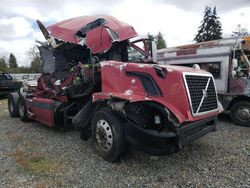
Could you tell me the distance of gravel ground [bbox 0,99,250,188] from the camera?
355cm

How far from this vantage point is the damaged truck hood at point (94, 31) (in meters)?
5.52

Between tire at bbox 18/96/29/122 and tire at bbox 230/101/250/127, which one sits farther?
tire at bbox 18/96/29/122

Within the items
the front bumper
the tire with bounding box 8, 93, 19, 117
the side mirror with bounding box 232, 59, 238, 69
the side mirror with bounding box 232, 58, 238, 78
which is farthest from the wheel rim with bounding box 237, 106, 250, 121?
the tire with bounding box 8, 93, 19, 117

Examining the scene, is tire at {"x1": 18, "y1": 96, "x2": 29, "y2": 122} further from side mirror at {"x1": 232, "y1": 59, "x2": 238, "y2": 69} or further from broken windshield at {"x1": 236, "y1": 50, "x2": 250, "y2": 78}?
broken windshield at {"x1": 236, "y1": 50, "x2": 250, "y2": 78}

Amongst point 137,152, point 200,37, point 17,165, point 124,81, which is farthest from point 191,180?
point 200,37

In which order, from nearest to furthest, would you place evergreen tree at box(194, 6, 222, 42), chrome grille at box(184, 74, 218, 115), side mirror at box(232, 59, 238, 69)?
chrome grille at box(184, 74, 218, 115)
side mirror at box(232, 59, 238, 69)
evergreen tree at box(194, 6, 222, 42)

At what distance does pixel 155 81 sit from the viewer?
376 cm

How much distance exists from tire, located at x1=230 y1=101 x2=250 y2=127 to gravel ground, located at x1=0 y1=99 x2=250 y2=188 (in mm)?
1271

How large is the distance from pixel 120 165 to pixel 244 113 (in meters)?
4.46

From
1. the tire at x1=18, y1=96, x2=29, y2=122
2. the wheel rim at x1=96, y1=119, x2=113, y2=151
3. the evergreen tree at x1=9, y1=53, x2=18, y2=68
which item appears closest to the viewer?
the wheel rim at x1=96, y1=119, x2=113, y2=151

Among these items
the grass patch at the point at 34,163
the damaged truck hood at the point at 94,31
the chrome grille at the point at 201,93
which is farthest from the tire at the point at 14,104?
the chrome grille at the point at 201,93

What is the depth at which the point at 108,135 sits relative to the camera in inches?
164

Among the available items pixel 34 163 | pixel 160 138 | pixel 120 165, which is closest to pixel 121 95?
pixel 160 138

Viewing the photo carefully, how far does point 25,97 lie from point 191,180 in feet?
18.9
